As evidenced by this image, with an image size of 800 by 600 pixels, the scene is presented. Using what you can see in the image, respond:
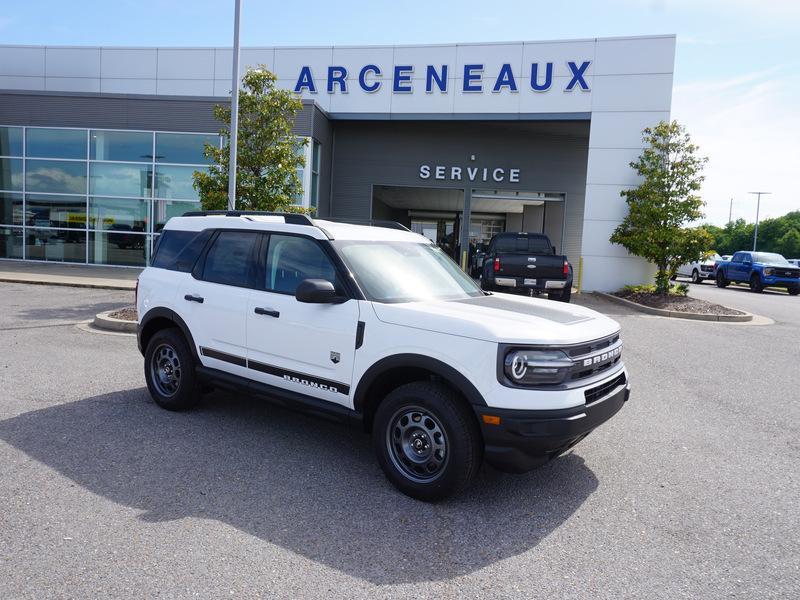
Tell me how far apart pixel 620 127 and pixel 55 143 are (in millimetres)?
18921

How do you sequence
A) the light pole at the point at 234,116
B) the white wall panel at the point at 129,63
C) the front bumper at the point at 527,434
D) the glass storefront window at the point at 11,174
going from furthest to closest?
the white wall panel at the point at 129,63
the glass storefront window at the point at 11,174
the light pole at the point at 234,116
the front bumper at the point at 527,434

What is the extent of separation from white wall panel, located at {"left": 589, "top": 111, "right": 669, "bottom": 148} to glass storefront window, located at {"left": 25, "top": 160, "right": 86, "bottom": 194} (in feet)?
56.5

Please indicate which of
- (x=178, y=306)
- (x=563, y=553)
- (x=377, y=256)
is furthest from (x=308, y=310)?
(x=563, y=553)

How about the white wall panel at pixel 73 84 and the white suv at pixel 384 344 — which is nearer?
the white suv at pixel 384 344

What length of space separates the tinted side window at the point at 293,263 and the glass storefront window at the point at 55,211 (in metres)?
18.9

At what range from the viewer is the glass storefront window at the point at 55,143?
20734mm

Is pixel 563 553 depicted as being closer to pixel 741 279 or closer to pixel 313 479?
pixel 313 479

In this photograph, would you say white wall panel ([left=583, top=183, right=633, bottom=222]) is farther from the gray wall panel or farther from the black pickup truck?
the black pickup truck

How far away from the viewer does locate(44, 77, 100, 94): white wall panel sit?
25.0 meters

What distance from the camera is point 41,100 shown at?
2052cm

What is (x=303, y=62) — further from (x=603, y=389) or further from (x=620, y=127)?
(x=603, y=389)

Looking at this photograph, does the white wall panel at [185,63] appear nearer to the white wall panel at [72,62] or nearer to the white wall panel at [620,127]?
the white wall panel at [72,62]

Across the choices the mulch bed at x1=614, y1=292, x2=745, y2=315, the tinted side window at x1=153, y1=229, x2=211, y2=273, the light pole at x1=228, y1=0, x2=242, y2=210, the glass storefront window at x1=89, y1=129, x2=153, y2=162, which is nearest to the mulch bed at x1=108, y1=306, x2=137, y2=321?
the light pole at x1=228, y1=0, x2=242, y2=210

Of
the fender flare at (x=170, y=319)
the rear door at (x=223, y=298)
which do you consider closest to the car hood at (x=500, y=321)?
the rear door at (x=223, y=298)
